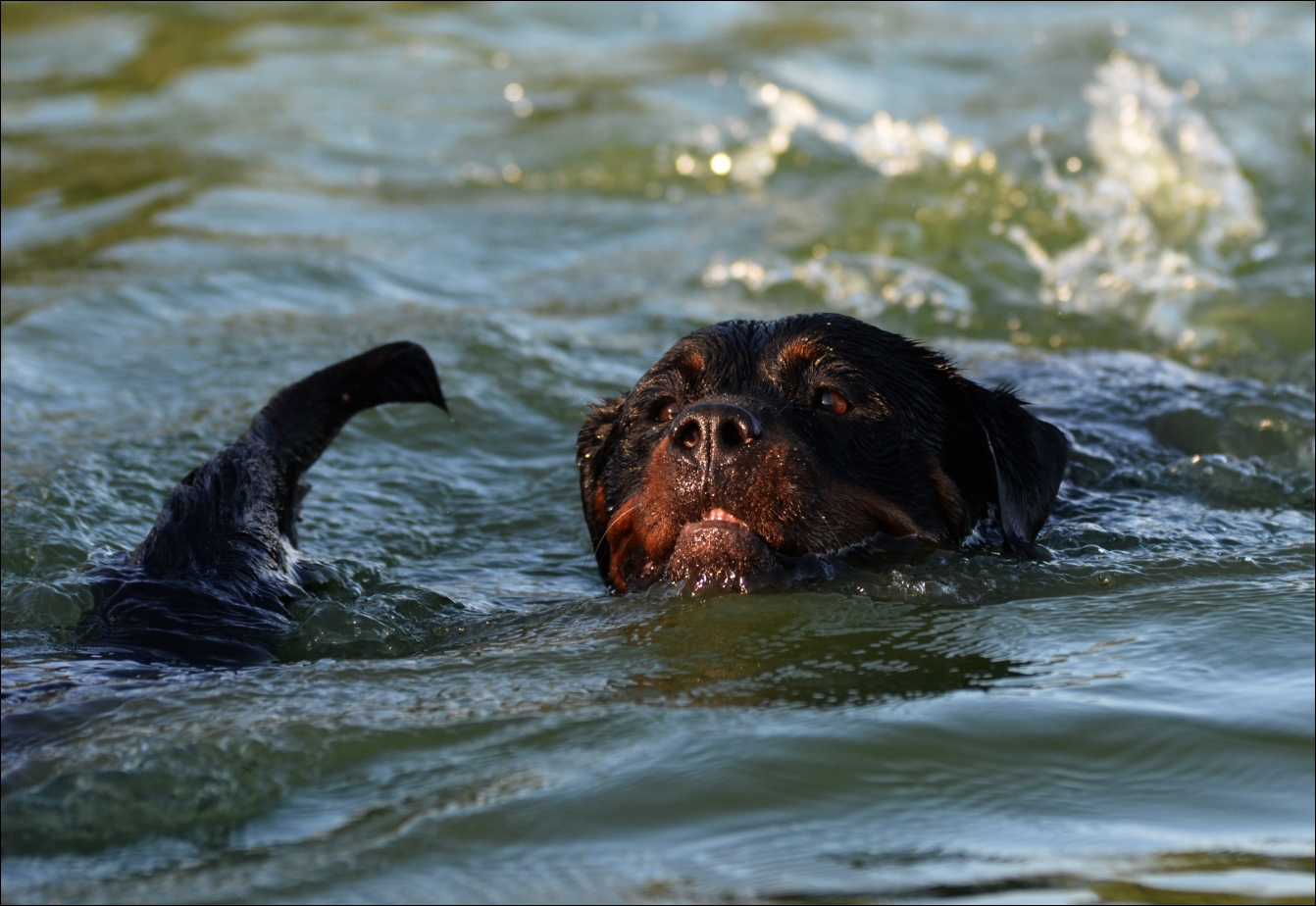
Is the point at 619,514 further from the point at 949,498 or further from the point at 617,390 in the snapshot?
the point at 617,390

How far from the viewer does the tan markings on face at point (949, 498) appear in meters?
4.60

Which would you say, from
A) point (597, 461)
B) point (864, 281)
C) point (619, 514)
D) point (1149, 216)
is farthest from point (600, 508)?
point (1149, 216)

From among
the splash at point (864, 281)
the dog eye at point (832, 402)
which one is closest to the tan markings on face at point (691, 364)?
the dog eye at point (832, 402)

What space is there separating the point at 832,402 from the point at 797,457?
399 millimetres

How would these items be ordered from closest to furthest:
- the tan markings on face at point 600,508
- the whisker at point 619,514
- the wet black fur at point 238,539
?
the wet black fur at point 238,539
the whisker at point 619,514
the tan markings on face at point 600,508

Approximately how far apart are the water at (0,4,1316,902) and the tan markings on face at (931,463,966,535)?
16cm

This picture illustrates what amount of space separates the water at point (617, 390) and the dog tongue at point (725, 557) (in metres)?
0.09

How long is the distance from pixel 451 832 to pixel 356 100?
11.4m

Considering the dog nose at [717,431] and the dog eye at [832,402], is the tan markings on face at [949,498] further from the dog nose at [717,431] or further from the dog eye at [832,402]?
the dog nose at [717,431]

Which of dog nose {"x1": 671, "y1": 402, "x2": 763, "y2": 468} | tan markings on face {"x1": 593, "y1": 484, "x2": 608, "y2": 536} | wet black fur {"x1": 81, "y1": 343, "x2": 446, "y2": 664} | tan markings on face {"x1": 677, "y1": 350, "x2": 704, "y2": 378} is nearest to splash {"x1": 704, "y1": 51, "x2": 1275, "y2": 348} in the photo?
tan markings on face {"x1": 593, "y1": 484, "x2": 608, "y2": 536}

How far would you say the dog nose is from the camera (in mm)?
4137

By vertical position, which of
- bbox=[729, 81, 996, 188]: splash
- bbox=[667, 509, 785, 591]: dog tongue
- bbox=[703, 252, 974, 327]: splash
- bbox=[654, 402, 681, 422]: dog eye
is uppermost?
bbox=[729, 81, 996, 188]: splash

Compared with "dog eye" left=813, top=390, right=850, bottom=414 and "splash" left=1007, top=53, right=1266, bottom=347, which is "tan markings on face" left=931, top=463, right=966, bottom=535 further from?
"splash" left=1007, top=53, right=1266, bottom=347

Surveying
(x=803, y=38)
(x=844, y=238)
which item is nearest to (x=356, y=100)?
(x=803, y=38)
